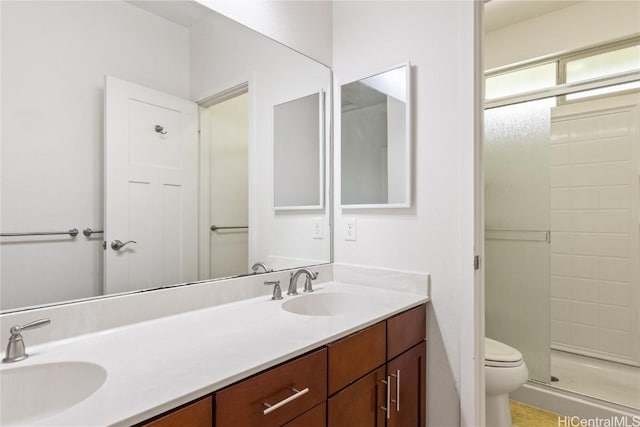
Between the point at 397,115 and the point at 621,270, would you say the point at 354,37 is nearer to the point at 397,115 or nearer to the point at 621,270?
Answer: the point at 397,115

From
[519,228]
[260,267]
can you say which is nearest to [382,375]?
[260,267]

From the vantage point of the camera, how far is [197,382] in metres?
0.68

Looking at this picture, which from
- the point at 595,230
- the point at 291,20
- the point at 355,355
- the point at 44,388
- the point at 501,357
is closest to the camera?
the point at 44,388

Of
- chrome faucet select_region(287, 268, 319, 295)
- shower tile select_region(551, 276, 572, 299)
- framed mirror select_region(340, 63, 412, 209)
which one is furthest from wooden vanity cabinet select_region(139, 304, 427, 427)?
shower tile select_region(551, 276, 572, 299)

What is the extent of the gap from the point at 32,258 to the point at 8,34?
582 millimetres

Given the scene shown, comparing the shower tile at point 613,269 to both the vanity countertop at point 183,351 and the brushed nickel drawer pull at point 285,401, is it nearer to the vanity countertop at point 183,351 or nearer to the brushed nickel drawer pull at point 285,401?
the vanity countertop at point 183,351

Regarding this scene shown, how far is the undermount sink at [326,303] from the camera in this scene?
1.46 m

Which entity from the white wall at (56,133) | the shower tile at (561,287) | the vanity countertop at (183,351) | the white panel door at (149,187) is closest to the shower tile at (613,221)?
the shower tile at (561,287)

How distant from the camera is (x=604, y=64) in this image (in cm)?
232

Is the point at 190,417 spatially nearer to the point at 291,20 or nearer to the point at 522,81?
the point at 291,20

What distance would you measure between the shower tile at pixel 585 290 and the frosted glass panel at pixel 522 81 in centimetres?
144

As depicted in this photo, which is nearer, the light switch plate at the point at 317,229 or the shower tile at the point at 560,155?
the light switch plate at the point at 317,229

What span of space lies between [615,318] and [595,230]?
617mm

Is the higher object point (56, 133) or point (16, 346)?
point (56, 133)
